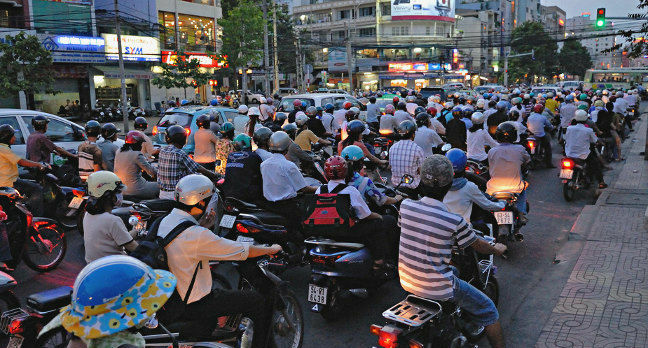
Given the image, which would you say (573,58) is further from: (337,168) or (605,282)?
(337,168)

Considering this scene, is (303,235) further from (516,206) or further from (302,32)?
(302,32)

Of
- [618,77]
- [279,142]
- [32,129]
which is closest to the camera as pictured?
[279,142]

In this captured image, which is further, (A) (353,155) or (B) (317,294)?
(A) (353,155)

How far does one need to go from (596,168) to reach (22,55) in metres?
24.8

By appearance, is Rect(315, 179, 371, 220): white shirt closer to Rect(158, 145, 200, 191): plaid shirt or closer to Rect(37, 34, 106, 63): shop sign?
Rect(158, 145, 200, 191): plaid shirt

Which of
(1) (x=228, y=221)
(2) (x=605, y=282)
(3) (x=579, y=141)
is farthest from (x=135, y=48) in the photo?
(2) (x=605, y=282)

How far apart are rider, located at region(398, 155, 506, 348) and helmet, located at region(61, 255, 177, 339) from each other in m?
1.97

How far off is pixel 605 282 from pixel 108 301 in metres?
5.72

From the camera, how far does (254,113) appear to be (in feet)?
35.1

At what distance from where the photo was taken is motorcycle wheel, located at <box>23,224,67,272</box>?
22.9 feet

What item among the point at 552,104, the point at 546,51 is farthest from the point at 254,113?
the point at 546,51

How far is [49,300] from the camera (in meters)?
3.35

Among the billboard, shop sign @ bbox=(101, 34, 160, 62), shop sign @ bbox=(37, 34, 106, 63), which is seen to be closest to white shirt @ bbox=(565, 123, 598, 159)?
shop sign @ bbox=(37, 34, 106, 63)

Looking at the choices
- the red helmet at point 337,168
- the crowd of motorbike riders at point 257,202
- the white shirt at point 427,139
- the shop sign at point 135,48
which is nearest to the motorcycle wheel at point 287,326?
the crowd of motorbike riders at point 257,202
